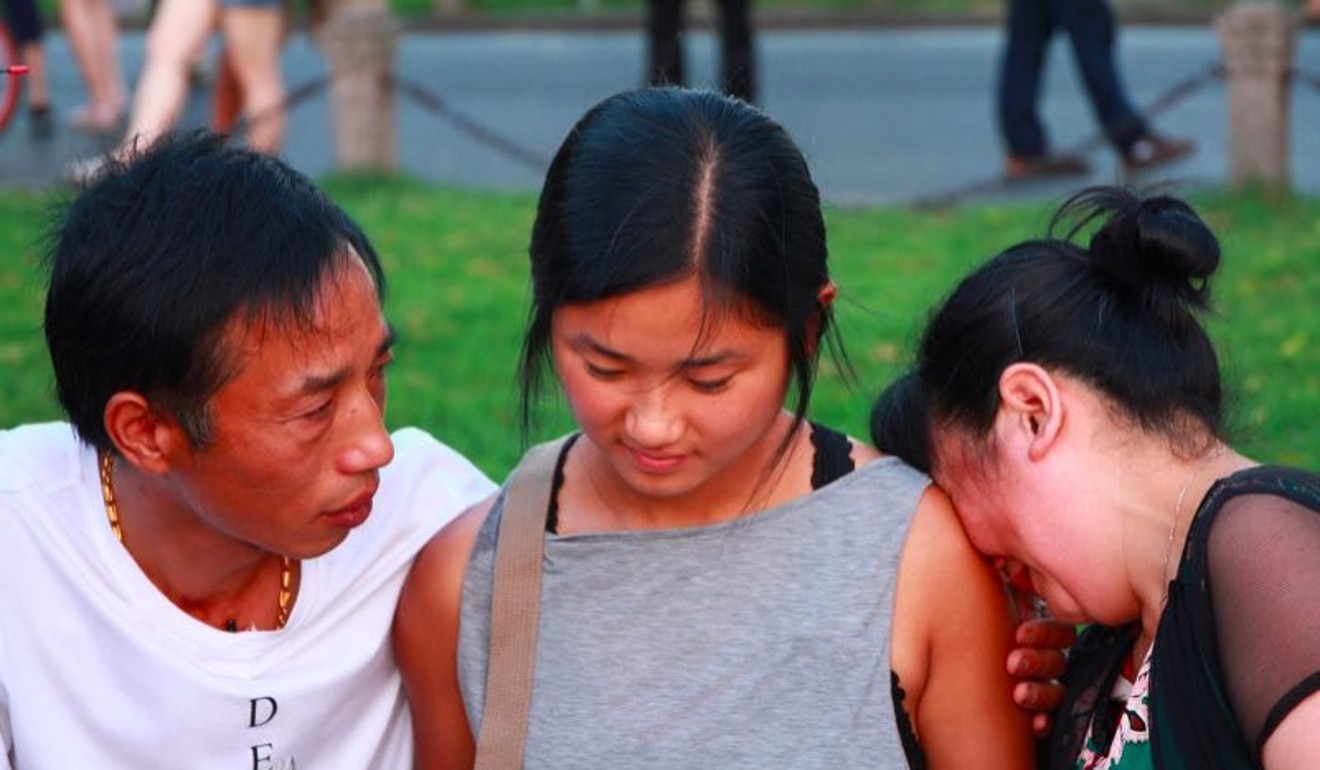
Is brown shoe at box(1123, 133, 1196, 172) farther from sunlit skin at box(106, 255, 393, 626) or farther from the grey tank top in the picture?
sunlit skin at box(106, 255, 393, 626)

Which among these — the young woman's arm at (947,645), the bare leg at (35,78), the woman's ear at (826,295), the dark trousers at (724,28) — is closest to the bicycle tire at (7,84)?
the bare leg at (35,78)

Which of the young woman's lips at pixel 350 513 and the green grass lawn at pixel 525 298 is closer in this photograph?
the young woman's lips at pixel 350 513

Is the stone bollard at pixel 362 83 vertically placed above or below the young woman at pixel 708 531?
below

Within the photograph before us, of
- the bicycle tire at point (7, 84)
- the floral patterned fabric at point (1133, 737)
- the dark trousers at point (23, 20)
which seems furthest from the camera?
the dark trousers at point (23, 20)

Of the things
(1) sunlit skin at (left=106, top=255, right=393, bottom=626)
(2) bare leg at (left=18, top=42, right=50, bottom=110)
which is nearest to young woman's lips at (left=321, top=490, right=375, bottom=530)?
(1) sunlit skin at (left=106, top=255, right=393, bottom=626)

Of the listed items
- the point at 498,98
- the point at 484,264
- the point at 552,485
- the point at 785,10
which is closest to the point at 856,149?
the point at 498,98

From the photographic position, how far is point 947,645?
2830 millimetres

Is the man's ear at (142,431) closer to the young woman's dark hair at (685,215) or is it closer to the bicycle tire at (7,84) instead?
the young woman's dark hair at (685,215)

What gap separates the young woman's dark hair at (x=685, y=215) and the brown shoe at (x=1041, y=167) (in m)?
7.16

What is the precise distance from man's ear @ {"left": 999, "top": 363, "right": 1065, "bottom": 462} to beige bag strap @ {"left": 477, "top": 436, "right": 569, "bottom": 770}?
24.6 inches

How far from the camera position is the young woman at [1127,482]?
8.04ft

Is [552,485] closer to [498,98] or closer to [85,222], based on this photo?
[85,222]

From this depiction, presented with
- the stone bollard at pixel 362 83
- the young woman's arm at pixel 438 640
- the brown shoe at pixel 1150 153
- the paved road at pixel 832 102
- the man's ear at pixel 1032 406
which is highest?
the man's ear at pixel 1032 406

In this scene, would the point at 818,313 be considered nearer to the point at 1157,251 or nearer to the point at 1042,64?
the point at 1157,251
